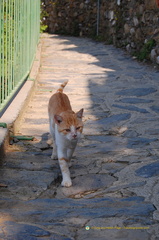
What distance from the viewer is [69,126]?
3.26 meters

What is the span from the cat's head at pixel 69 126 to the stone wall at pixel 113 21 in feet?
7.00

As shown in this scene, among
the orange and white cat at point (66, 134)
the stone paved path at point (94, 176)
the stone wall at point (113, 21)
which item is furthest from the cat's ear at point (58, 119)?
the stone wall at point (113, 21)

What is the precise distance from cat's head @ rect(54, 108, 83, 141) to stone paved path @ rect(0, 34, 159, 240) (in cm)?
39

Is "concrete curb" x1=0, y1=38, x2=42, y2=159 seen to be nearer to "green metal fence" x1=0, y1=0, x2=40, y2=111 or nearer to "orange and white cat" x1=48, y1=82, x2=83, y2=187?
"green metal fence" x1=0, y1=0, x2=40, y2=111

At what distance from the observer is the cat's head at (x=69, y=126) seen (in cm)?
323

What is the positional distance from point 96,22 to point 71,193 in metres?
13.6

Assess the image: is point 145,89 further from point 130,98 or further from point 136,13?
point 136,13

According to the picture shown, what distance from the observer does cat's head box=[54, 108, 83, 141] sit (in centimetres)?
323

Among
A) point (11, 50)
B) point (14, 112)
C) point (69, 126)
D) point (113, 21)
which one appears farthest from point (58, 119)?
point (113, 21)

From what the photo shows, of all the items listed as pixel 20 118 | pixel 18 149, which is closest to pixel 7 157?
pixel 18 149

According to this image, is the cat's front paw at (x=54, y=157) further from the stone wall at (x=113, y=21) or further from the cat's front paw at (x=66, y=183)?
the stone wall at (x=113, y=21)

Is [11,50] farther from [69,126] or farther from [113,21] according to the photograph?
[113,21]

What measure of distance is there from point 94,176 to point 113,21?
10.4 meters

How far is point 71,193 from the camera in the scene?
3.13 metres
